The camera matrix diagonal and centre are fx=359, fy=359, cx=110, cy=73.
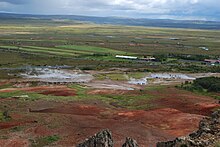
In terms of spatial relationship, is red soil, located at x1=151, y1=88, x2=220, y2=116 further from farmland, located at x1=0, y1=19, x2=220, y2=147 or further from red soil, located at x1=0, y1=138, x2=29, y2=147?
red soil, located at x1=0, y1=138, x2=29, y2=147

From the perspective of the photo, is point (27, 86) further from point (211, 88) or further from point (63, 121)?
point (211, 88)

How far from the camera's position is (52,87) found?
58219 mm

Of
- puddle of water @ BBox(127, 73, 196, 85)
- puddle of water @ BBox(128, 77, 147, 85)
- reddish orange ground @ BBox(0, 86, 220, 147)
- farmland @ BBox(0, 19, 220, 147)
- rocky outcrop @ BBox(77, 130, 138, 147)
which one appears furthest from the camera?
puddle of water @ BBox(127, 73, 196, 85)

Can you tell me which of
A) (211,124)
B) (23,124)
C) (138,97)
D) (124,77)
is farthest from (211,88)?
(211,124)

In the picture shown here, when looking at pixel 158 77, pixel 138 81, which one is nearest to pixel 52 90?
pixel 138 81

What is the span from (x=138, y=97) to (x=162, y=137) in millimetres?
18871

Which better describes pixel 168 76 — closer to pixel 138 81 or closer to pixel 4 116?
pixel 138 81

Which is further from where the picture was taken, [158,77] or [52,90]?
[158,77]

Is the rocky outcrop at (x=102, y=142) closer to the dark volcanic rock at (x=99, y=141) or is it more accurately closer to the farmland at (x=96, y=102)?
the dark volcanic rock at (x=99, y=141)

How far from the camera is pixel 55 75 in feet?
→ 243

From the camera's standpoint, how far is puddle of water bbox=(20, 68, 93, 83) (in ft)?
225

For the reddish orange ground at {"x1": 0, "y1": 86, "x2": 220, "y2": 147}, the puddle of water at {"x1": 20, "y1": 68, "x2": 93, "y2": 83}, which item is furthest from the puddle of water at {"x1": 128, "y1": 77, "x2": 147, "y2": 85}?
the reddish orange ground at {"x1": 0, "y1": 86, "x2": 220, "y2": 147}

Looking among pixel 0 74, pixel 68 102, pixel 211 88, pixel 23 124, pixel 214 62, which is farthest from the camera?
pixel 214 62

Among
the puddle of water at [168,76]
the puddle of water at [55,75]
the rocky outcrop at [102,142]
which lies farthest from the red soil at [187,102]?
the rocky outcrop at [102,142]
